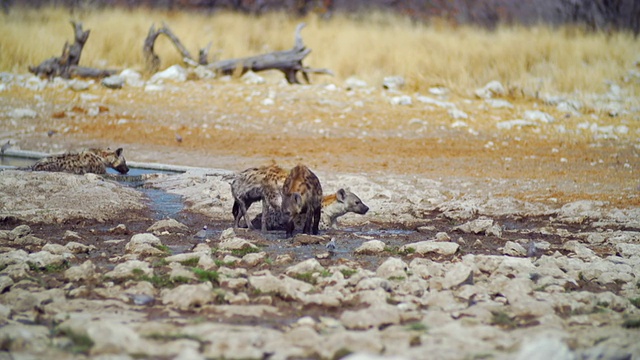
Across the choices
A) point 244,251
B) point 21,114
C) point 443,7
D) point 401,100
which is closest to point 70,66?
point 21,114

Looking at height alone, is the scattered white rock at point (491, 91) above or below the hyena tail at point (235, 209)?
above

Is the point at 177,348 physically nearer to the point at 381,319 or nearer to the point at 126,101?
the point at 381,319

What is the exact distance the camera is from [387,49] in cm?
2147

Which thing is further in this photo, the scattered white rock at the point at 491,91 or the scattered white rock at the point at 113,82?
the scattered white rock at the point at 491,91

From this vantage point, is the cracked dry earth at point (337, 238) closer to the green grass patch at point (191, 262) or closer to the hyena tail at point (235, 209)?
the green grass patch at point (191, 262)

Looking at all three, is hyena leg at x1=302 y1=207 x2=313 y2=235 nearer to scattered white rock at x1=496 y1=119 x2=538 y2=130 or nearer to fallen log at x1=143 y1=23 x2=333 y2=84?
scattered white rock at x1=496 y1=119 x2=538 y2=130

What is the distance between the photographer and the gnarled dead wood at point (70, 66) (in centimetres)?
1895

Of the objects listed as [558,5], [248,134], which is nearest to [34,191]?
[248,134]

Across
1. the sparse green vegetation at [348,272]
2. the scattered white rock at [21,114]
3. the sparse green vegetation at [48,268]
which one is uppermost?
the sparse green vegetation at [348,272]

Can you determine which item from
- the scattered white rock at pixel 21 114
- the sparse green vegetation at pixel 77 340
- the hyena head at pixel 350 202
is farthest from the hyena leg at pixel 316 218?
the scattered white rock at pixel 21 114

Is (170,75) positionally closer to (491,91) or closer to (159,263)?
(491,91)

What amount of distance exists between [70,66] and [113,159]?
7.12m

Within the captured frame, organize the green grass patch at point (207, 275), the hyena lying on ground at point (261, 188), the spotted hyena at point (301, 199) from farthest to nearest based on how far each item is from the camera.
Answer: the hyena lying on ground at point (261, 188), the spotted hyena at point (301, 199), the green grass patch at point (207, 275)

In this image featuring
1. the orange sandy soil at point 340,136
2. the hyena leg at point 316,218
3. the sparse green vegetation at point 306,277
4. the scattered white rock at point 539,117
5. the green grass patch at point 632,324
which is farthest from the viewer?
the scattered white rock at point 539,117
